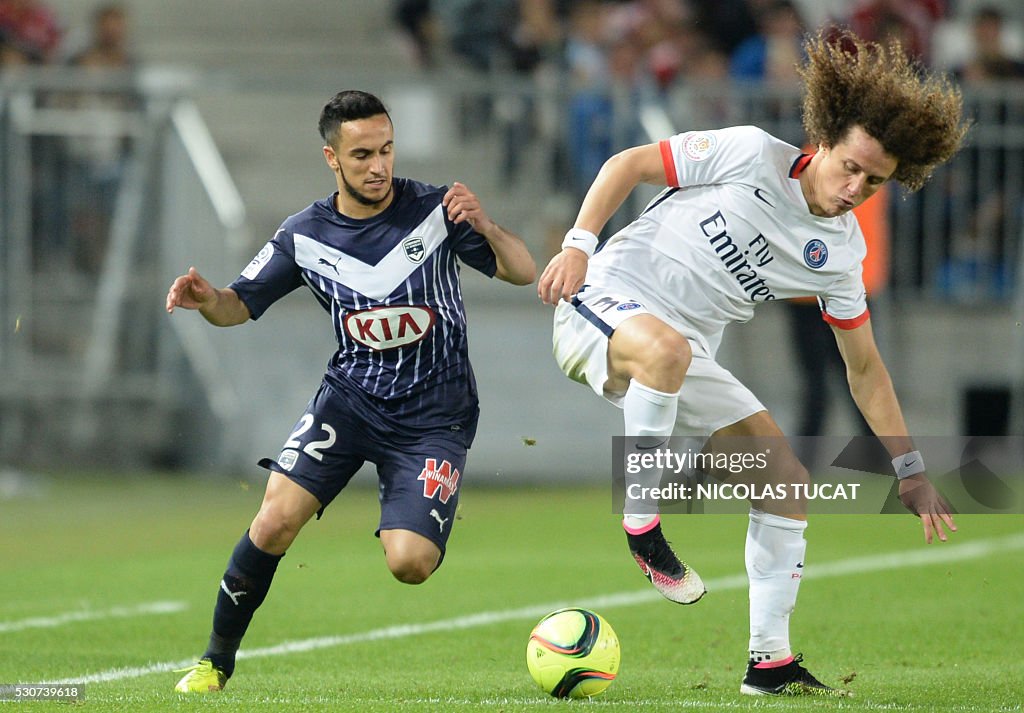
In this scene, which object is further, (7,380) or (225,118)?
(225,118)

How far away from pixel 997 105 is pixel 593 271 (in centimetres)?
916

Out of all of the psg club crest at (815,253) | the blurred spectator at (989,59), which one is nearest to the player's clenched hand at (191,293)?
the psg club crest at (815,253)

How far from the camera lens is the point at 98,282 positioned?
14.2 m

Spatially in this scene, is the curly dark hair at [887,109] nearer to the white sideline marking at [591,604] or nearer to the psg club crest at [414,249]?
the psg club crest at [414,249]

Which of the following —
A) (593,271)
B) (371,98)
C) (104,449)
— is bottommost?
(104,449)

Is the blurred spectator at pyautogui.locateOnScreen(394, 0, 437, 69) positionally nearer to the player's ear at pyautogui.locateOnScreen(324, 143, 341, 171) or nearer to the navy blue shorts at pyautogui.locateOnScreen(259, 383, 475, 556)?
the player's ear at pyautogui.locateOnScreen(324, 143, 341, 171)

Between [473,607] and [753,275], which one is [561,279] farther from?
[473,607]

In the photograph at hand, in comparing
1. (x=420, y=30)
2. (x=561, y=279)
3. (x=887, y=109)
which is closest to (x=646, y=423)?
(x=561, y=279)

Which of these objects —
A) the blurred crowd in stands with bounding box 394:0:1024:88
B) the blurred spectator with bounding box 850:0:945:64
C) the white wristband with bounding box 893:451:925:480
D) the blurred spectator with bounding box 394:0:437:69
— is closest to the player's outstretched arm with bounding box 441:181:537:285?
the white wristband with bounding box 893:451:925:480

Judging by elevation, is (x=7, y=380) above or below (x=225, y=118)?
below

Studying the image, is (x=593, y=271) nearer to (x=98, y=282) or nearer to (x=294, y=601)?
(x=294, y=601)

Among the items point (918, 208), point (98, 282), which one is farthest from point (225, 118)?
point (918, 208)

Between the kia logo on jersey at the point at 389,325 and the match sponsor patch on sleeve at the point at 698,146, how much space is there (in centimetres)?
119

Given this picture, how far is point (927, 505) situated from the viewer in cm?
628
